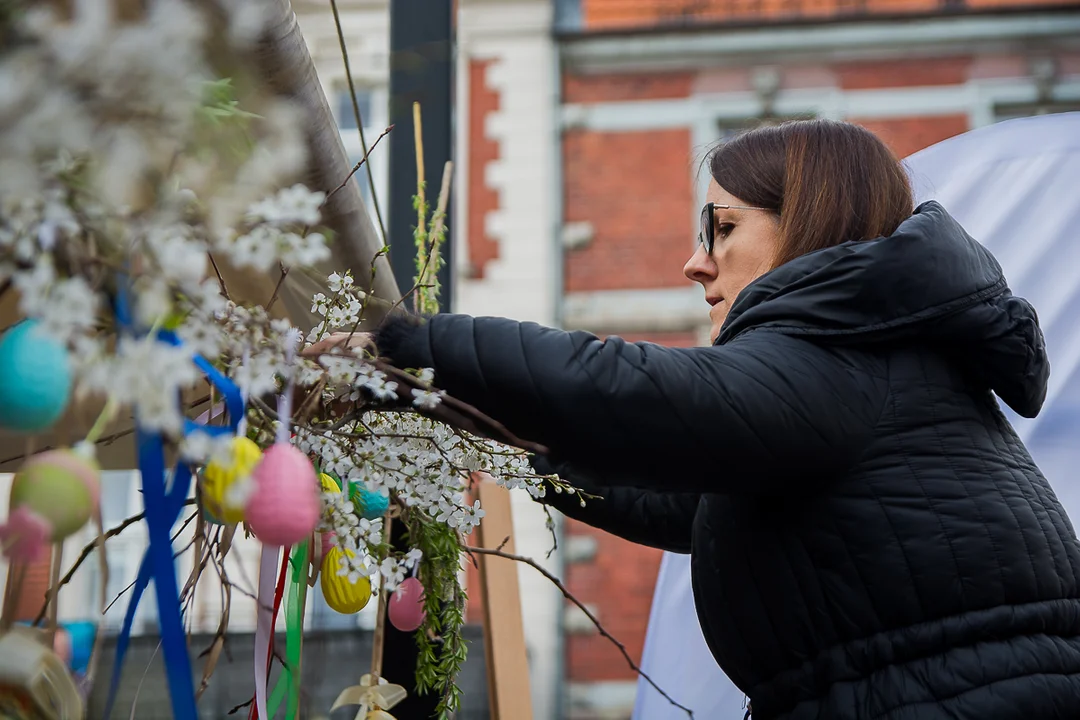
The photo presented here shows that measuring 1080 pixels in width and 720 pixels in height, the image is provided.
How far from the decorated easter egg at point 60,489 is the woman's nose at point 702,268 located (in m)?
0.85

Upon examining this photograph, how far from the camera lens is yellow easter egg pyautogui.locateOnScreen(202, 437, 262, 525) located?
507 millimetres

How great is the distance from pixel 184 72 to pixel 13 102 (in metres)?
0.07

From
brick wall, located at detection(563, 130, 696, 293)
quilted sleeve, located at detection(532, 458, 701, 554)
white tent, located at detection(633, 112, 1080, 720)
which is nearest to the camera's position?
quilted sleeve, located at detection(532, 458, 701, 554)

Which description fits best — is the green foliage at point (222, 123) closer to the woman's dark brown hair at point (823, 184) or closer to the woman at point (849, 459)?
the woman at point (849, 459)

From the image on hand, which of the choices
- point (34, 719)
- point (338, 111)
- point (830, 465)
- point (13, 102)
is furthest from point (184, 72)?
point (338, 111)

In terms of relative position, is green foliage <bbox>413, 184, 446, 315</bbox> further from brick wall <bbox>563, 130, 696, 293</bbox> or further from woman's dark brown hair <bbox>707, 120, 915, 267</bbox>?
brick wall <bbox>563, 130, 696, 293</bbox>

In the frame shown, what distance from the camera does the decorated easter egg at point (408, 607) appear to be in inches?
40.2

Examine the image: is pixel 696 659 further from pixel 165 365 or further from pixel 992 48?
pixel 992 48

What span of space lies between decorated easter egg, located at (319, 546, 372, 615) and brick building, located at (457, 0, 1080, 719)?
658 cm

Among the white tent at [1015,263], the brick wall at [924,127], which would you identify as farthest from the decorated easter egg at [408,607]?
the brick wall at [924,127]

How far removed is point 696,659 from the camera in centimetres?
202

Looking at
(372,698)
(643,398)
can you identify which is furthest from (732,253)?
(372,698)

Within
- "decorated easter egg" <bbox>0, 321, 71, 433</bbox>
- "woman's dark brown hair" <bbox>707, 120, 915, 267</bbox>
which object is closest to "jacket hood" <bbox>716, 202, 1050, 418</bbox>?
"woman's dark brown hair" <bbox>707, 120, 915, 267</bbox>

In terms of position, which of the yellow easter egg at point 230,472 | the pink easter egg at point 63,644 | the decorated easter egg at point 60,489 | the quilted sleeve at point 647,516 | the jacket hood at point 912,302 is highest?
the jacket hood at point 912,302
